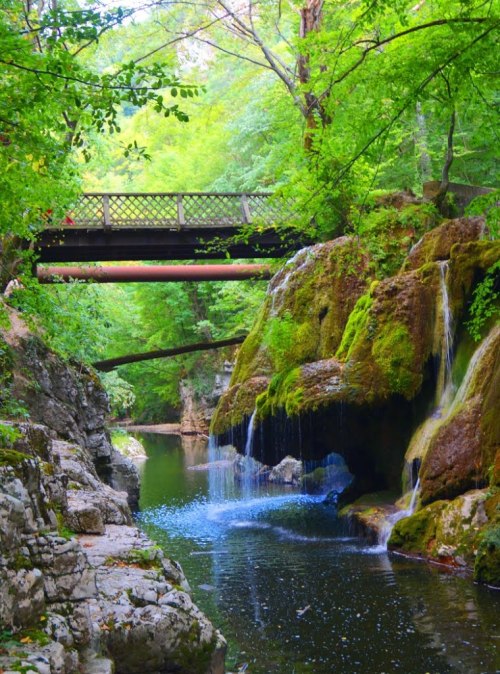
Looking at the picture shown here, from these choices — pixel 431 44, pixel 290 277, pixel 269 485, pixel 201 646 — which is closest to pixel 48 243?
pixel 290 277

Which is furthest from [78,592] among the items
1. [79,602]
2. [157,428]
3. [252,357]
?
[157,428]

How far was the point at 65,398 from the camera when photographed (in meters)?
13.7

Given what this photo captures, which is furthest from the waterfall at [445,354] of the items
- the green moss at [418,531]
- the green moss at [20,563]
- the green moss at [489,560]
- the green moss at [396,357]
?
the green moss at [20,563]

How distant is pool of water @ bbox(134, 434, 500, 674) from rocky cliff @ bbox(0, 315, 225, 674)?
151cm

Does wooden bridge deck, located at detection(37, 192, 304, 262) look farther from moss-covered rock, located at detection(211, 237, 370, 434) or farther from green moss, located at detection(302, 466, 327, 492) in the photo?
green moss, located at detection(302, 466, 327, 492)

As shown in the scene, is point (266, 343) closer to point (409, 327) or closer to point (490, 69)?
point (409, 327)

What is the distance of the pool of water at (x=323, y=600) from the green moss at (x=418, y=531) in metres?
0.30

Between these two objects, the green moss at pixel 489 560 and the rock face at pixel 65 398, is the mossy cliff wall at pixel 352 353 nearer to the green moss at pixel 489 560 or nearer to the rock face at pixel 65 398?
the rock face at pixel 65 398

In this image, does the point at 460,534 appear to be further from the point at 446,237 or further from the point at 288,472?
the point at 288,472

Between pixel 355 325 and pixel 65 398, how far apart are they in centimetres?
592

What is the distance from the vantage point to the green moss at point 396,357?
12.3m

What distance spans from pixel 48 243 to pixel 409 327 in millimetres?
9553

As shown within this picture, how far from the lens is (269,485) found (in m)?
20.4

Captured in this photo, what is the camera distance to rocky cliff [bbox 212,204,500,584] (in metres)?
10.4
